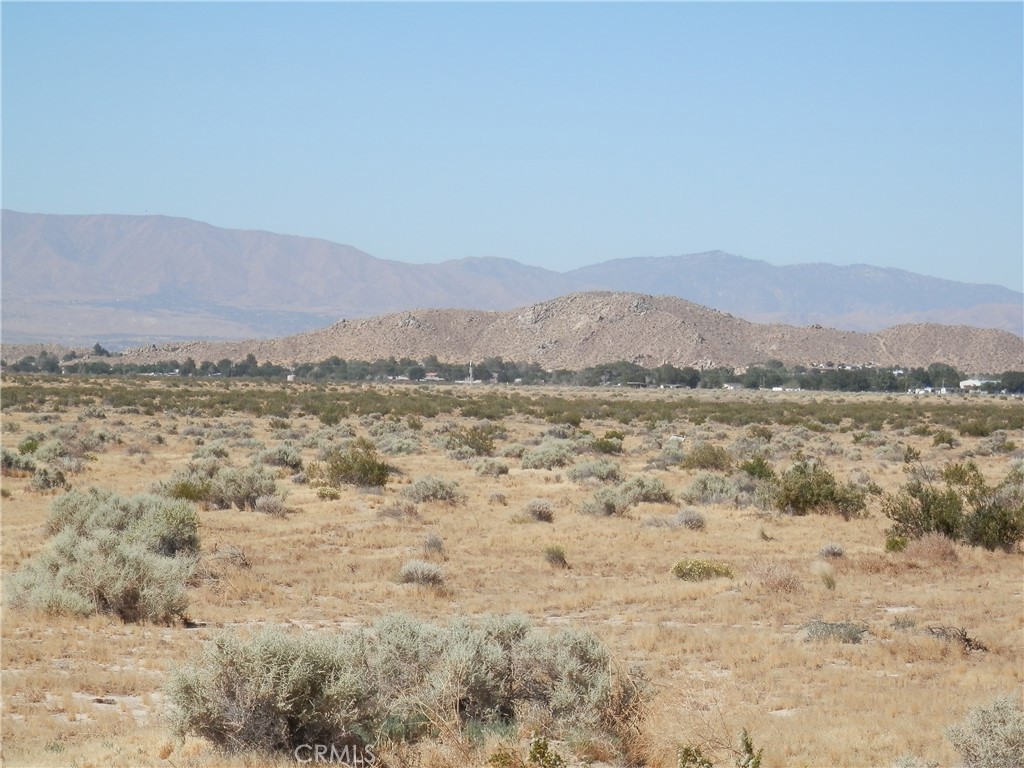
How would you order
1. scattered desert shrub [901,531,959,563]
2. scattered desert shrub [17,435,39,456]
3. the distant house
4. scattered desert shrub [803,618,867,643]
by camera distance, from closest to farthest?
scattered desert shrub [803,618,867,643]
scattered desert shrub [901,531,959,563]
scattered desert shrub [17,435,39,456]
the distant house

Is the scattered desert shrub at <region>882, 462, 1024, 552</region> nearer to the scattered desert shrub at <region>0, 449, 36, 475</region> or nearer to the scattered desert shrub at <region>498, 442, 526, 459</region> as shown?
the scattered desert shrub at <region>498, 442, 526, 459</region>

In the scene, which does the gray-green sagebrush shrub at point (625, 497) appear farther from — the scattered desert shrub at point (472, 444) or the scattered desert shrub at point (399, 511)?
the scattered desert shrub at point (472, 444)

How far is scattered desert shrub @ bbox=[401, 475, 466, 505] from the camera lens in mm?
24734

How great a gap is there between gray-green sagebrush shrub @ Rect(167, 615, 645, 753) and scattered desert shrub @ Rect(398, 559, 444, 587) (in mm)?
6706

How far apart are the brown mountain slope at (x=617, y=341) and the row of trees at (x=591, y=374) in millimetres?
7523

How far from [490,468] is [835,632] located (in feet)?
63.0

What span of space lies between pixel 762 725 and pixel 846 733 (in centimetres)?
70

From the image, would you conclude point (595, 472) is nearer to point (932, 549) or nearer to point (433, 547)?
point (433, 547)

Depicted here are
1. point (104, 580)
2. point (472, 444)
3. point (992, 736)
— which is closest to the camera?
point (992, 736)

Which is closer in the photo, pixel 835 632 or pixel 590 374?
pixel 835 632

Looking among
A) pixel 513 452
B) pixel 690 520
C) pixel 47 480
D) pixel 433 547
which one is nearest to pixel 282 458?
pixel 47 480

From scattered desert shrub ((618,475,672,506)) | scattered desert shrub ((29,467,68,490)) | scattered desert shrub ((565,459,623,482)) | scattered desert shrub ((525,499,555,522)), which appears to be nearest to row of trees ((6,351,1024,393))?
scattered desert shrub ((565,459,623,482))

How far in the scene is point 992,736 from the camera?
7.46m

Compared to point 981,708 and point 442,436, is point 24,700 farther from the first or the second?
point 442,436
